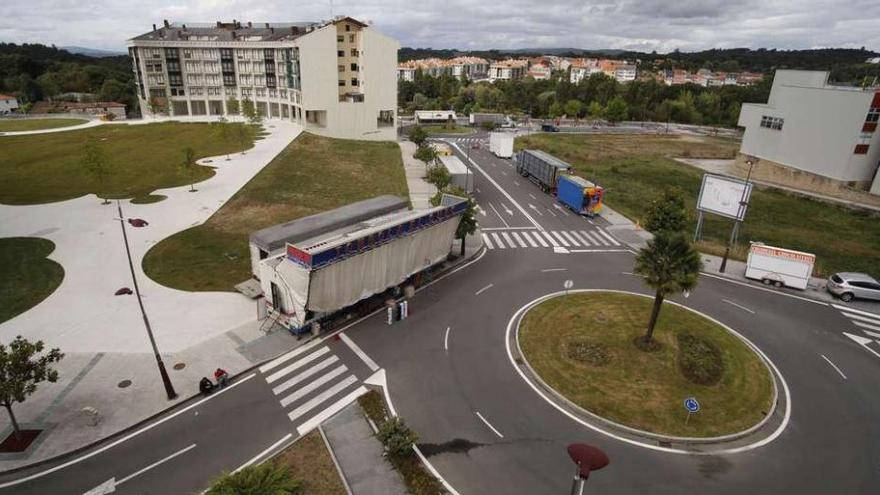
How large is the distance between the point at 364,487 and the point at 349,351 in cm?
998

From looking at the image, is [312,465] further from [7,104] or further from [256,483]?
[7,104]

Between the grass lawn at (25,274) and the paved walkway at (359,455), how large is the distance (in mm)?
24164

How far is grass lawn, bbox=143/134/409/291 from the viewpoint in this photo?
35969mm

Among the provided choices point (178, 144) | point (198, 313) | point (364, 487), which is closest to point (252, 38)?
point (178, 144)

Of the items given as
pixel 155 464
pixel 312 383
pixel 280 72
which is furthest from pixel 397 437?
pixel 280 72

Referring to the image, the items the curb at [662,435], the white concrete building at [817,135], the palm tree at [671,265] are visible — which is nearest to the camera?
the curb at [662,435]

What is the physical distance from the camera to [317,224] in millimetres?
32531

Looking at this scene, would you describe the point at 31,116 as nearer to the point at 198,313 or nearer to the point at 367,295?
the point at 198,313

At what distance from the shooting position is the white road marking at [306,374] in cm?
2345

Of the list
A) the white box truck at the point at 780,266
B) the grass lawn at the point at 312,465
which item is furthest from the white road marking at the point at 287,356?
the white box truck at the point at 780,266

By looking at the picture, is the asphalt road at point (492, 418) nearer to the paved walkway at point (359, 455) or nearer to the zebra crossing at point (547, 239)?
the paved walkway at point (359, 455)

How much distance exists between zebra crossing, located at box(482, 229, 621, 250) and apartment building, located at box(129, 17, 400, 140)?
188ft

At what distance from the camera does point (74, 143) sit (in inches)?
3169

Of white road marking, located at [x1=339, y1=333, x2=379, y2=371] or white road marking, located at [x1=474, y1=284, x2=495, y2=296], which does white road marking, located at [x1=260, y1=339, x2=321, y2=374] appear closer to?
white road marking, located at [x1=339, y1=333, x2=379, y2=371]
